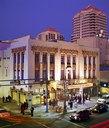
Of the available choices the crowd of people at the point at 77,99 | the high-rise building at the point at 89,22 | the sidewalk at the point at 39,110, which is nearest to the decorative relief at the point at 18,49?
the sidewalk at the point at 39,110

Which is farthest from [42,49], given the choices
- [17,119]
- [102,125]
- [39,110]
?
[102,125]

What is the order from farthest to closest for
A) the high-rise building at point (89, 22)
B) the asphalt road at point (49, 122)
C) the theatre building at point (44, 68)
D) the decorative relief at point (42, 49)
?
the high-rise building at point (89, 22) → the decorative relief at point (42, 49) → the theatre building at point (44, 68) → the asphalt road at point (49, 122)

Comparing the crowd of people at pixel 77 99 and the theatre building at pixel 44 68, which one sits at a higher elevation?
the theatre building at pixel 44 68

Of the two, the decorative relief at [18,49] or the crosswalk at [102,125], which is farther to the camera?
the decorative relief at [18,49]

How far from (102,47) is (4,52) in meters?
34.5

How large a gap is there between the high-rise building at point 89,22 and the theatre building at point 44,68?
116361mm

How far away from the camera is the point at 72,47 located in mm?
49312

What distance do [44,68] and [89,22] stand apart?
133m

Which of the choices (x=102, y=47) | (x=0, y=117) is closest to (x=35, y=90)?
(x=0, y=117)

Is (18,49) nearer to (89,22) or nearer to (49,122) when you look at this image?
(49,122)

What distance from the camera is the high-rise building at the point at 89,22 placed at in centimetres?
16775

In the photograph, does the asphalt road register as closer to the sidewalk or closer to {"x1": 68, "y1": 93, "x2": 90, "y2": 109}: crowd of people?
the sidewalk

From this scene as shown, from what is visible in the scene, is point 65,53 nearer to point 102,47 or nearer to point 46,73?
point 46,73

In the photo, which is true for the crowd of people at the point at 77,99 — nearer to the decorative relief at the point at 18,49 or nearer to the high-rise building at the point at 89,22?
the decorative relief at the point at 18,49
